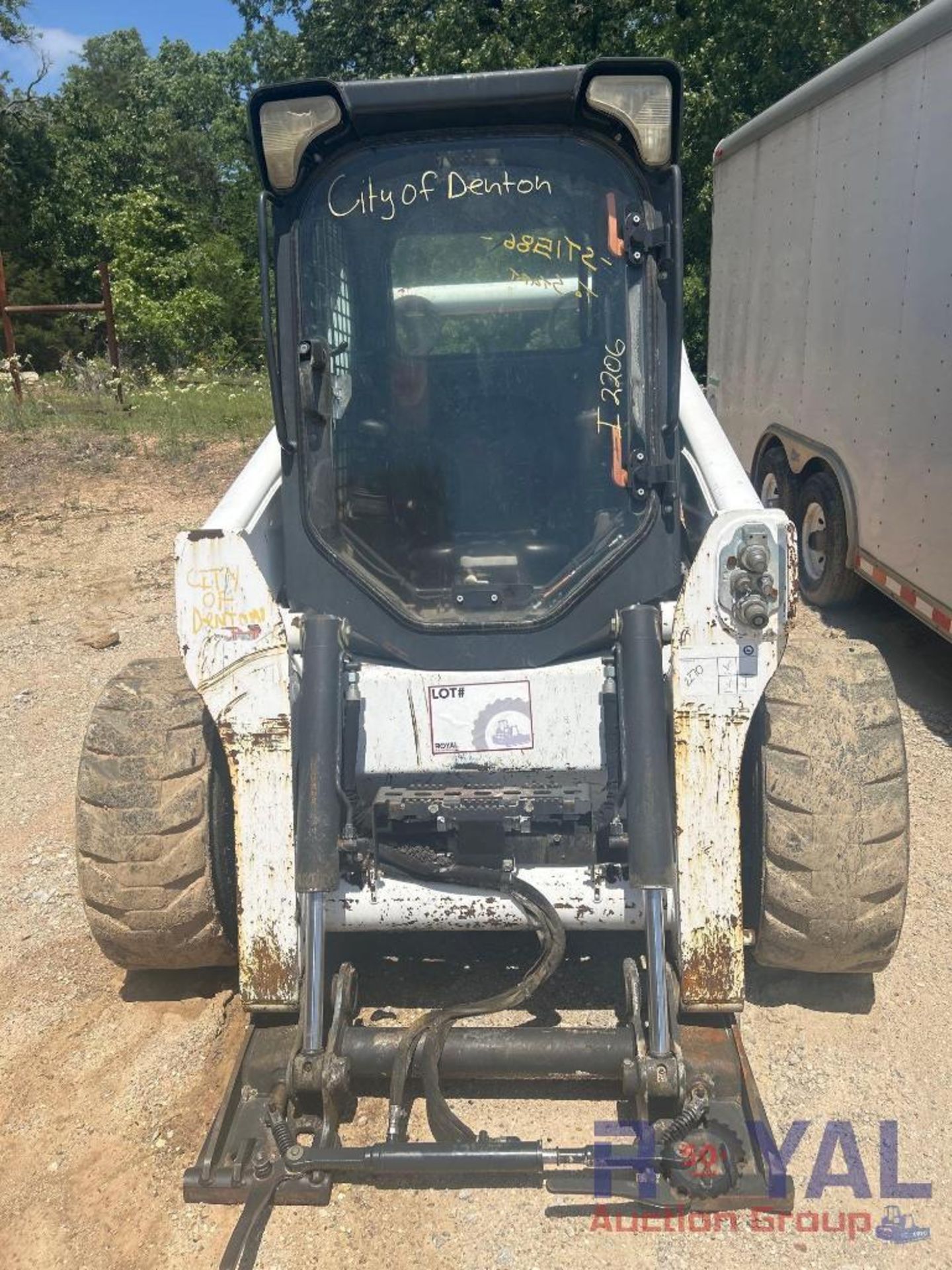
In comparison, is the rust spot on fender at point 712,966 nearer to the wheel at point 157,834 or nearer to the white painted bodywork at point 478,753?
the white painted bodywork at point 478,753

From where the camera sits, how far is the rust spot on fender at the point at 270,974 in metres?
2.99

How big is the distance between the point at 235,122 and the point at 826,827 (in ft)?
146

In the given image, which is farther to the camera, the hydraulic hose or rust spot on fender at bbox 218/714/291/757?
rust spot on fender at bbox 218/714/291/757

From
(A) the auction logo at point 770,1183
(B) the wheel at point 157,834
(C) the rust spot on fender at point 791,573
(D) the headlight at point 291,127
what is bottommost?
(A) the auction logo at point 770,1183

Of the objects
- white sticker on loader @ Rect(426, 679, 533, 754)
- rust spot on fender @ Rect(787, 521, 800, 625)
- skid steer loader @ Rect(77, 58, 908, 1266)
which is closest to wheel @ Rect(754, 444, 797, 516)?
skid steer loader @ Rect(77, 58, 908, 1266)

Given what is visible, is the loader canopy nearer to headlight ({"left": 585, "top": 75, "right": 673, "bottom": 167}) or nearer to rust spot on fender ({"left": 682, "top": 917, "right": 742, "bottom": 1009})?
headlight ({"left": 585, "top": 75, "right": 673, "bottom": 167})

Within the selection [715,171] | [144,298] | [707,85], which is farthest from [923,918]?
[144,298]

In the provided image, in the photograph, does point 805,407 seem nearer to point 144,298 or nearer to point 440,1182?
point 440,1182

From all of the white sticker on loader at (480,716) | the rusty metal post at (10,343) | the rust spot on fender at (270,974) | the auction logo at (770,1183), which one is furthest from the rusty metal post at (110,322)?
the auction logo at (770,1183)

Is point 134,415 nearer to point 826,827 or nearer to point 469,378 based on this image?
point 469,378

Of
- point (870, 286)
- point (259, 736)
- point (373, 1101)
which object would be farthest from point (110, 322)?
point (373, 1101)

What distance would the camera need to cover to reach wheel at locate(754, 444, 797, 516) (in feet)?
25.9

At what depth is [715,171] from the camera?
970cm

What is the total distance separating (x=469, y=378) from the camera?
3.21 meters
